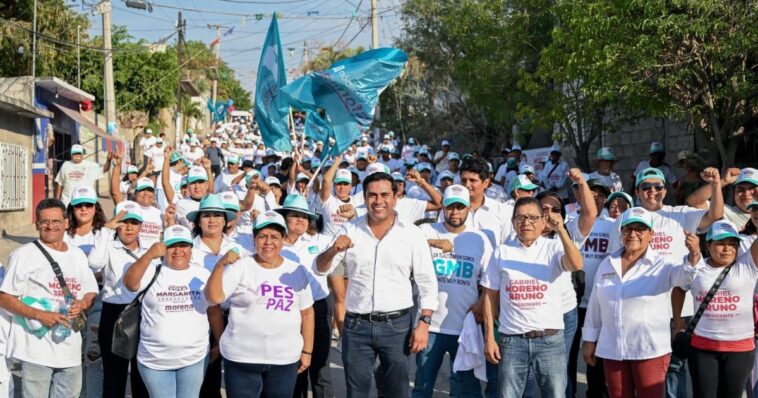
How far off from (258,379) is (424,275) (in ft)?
4.09

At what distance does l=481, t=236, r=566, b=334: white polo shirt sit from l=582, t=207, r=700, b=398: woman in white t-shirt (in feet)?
1.11

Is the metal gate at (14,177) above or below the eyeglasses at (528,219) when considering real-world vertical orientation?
above

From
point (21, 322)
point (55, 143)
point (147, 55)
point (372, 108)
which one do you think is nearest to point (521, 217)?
point (21, 322)

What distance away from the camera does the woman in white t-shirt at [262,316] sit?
530 cm

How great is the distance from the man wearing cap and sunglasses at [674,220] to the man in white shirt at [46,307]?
3925mm

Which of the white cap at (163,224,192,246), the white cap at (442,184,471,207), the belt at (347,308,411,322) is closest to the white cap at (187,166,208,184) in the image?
the white cap at (163,224,192,246)

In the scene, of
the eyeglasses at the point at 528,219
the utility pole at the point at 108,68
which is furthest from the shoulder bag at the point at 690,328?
the utility pole at the point at 108,68

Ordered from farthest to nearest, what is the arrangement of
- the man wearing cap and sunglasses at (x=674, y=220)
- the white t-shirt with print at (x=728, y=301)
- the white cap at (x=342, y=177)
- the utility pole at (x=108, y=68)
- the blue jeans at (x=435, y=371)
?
the utility pole at (x=108, y=68)
the white cap at (x=342, y=177)
the man wearing cap and sunglasses at (x=674, y=220)
the blue jeans at (x=435, y=371)
the white t-shirt with print at (x=728, y=301)

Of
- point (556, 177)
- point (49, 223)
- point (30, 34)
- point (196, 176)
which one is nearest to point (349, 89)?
point (196, 176)

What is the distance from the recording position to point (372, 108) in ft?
32.6

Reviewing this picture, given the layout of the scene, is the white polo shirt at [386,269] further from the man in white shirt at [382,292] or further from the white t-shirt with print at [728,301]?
the white t-shirt with print at [728,301]

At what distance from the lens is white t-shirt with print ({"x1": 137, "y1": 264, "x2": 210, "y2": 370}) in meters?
5.41

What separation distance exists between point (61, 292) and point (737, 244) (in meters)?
4.48

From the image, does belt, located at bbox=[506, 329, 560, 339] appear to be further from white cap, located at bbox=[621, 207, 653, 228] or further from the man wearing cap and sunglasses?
the man wearing cap and sunglasses
